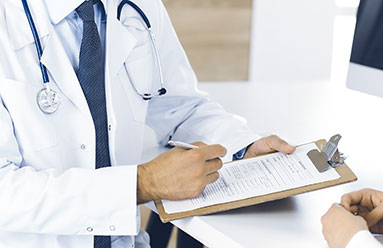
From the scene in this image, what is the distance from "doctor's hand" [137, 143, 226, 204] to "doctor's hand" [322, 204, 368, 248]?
202mm

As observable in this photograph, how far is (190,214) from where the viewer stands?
0.89 metres

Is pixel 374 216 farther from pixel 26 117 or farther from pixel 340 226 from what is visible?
pixel 26 117

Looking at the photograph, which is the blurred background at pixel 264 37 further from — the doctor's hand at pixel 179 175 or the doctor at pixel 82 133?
the doctor's hand at pixel 179 175

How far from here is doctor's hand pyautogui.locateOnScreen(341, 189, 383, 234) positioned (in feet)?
2.84

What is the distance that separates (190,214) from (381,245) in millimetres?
287

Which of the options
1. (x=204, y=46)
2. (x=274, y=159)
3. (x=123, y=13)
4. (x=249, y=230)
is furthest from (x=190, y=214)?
(x=204, y=46)

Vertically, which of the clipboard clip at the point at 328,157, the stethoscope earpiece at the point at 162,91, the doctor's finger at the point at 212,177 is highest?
the stethoscope earpiece at the point at 162,91

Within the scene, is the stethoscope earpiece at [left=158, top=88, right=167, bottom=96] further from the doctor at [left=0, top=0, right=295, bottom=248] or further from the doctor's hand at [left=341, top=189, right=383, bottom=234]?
the doctor's hand at [left=341, top=189, right=383, bottom=234]

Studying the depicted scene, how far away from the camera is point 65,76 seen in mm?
1009

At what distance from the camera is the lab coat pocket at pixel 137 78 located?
1.14 m

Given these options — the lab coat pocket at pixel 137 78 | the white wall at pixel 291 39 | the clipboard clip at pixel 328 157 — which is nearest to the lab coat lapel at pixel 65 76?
the lab coat pocket at pixel 137 78

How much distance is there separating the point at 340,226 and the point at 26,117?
0.54 m

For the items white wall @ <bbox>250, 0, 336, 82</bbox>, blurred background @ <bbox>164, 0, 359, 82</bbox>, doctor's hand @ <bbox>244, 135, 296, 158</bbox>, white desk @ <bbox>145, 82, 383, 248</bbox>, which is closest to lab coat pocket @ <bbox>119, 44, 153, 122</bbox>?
white desk @ <bbox>145, 82, 383, 248</bbox>

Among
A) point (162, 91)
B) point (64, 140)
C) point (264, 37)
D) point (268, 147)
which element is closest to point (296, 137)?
point (268, 147)
